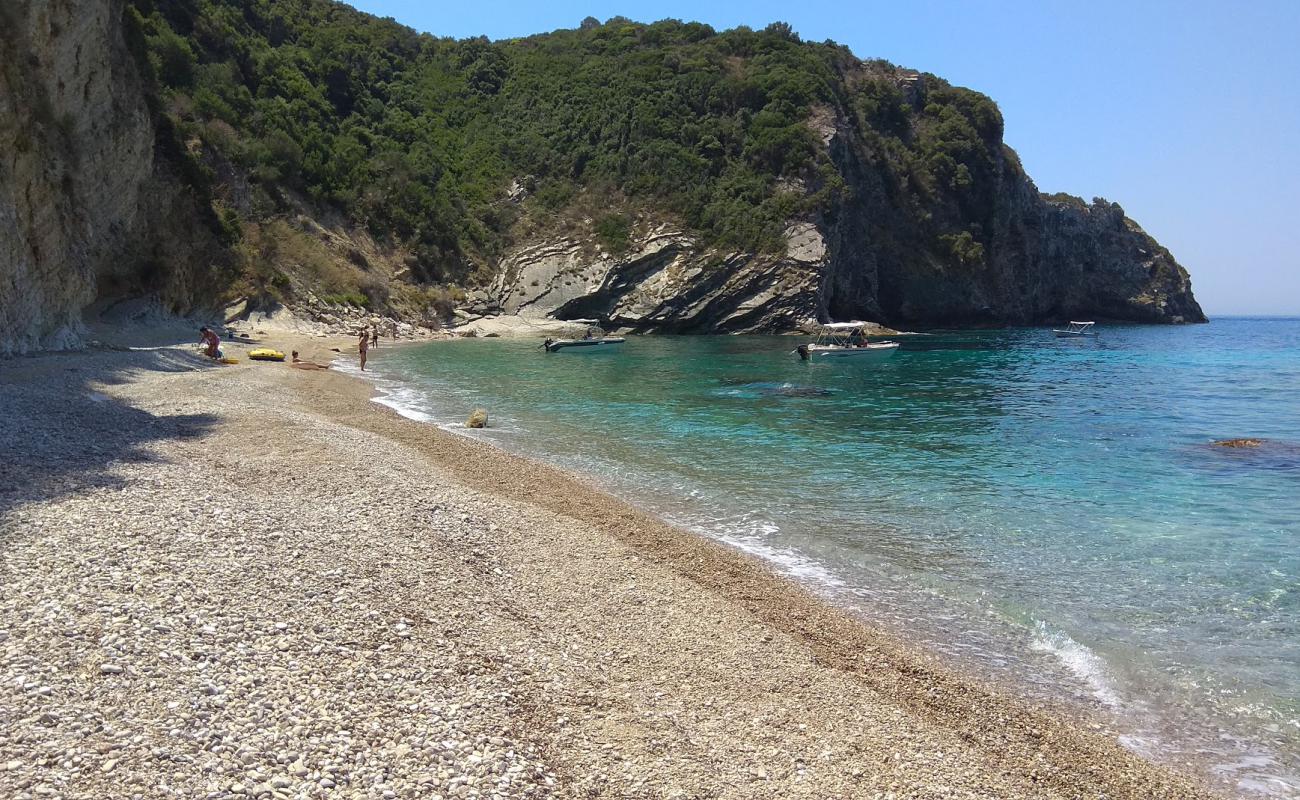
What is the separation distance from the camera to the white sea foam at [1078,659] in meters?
7.23

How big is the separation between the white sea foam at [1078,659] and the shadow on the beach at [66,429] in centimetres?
1054

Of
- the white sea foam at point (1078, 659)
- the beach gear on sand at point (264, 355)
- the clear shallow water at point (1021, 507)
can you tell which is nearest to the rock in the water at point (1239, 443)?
the clear shallow water at point (1021, 507)

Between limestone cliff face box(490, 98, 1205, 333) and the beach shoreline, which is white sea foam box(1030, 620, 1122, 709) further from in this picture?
limestone cliff face box(490, 98, 1205, 333)

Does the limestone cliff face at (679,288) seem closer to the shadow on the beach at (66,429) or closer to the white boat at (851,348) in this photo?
the white boat at (851,348)

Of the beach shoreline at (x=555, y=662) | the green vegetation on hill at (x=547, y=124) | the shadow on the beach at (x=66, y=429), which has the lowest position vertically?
the beach shoreline at (x=555, y=662)

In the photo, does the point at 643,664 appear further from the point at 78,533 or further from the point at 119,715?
the point at 78,533

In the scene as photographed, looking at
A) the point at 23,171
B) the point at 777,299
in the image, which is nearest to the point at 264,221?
the point at 23,171

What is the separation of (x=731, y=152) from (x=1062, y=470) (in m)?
70.4

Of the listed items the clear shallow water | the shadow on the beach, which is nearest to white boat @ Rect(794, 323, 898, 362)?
the clear shallow water

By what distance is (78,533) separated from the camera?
7.70 metres

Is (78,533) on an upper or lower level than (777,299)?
lower

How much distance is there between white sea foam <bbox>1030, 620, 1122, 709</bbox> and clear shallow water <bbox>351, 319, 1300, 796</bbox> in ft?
0.09

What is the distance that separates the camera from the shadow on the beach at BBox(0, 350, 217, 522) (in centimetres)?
969

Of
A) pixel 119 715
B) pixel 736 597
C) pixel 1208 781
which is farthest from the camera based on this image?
pixel 736 597
